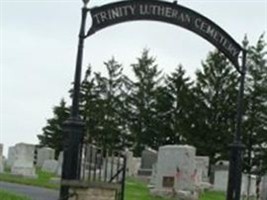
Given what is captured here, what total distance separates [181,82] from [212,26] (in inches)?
1766

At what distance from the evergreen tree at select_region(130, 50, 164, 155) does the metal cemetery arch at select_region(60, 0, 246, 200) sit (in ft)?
146

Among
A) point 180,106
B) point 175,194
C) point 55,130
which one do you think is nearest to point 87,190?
point 175,194

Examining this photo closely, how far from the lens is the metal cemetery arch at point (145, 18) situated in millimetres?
11633

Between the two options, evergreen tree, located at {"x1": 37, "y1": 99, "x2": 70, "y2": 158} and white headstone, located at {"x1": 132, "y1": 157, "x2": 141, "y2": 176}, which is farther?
evergreen tree, located at {"x1": 37, "y1": 99, "x2": 70, "y2": 158}

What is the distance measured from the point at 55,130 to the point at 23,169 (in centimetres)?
3261

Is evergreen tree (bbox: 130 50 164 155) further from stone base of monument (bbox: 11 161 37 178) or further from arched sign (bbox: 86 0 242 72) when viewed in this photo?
arched sign (bbox: 86 0 242 72)

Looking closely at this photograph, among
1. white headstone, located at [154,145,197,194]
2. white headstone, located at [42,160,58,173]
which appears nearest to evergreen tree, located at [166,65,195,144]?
white headstone, located at [42,160,58,173]

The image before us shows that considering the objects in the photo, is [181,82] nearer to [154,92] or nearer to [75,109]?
[154,92]

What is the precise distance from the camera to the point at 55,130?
63.1 m

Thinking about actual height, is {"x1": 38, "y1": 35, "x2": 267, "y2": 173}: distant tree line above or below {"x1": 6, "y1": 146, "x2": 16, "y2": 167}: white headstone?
above

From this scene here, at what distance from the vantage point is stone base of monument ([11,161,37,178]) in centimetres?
3020

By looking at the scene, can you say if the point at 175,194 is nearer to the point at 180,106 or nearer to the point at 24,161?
the point at 24,161

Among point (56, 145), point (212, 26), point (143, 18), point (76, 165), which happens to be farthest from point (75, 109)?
point (56, 145)

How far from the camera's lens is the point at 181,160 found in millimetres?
24797
